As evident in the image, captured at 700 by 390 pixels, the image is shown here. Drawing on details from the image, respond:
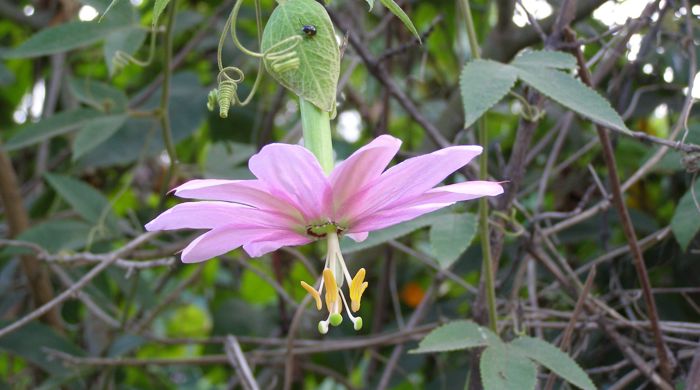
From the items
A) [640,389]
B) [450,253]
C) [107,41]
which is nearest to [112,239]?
[107,41]

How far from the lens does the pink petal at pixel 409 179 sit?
1.56 ft

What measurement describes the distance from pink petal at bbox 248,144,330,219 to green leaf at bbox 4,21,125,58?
60 cm

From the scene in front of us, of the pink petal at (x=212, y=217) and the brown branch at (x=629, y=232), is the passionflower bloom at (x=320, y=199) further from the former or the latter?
the brown branch at (x=629, y=232)

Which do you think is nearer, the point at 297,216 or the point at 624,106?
the point at 297,216

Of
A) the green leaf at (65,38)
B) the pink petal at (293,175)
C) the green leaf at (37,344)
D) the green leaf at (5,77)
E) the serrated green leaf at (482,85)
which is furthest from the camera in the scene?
the green leaf at (5,77)

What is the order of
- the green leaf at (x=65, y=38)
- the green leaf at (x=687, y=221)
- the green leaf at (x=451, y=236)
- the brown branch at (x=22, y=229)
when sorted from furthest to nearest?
the brown branch at (x=22, y=229)
the green leaf at (x=65, y=38)
the green leaf at (x=687, y=221)
the green leaf at (x=451, y=236)

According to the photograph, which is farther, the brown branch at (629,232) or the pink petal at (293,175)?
the brown branch at (629,232)

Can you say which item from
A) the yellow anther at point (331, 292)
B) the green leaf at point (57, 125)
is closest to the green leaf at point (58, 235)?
the green leaf at point (57, 125)

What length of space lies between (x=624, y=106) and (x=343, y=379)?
60 cm

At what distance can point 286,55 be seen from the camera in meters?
0.52

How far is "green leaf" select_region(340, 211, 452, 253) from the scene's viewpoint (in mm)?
787

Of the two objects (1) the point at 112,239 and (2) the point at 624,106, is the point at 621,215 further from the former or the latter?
(1) the point at 112,239

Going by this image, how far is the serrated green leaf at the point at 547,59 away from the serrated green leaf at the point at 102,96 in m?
0.59

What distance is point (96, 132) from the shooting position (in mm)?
1092
